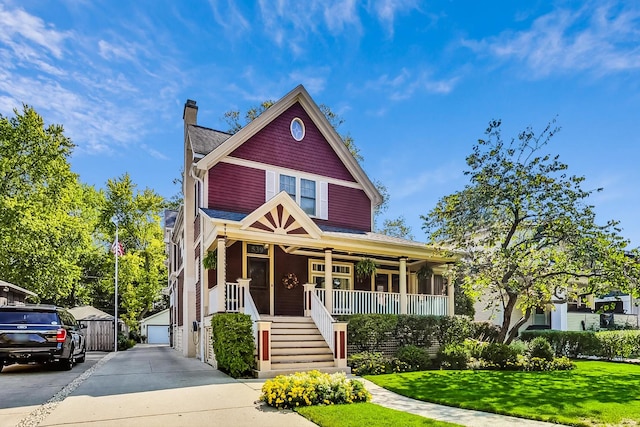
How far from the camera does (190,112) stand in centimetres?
1923

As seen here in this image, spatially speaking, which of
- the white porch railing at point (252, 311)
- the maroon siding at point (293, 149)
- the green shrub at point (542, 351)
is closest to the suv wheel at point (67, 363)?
the white porch railing at point (252, 311)

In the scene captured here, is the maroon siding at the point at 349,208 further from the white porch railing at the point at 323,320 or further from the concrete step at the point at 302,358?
the concrete step at the point at 302,358

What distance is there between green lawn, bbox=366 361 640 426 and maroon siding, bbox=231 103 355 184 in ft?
28.3

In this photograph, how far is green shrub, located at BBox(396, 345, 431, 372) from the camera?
12.7 m

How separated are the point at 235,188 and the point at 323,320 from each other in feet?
18.9

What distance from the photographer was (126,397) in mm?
8203

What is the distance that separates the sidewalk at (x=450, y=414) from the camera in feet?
21.6

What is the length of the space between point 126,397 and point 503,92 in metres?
13.8

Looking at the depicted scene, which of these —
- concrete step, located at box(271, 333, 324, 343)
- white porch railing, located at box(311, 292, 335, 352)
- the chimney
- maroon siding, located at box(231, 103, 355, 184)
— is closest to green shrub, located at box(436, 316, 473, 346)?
white porch railing, located at box(311, 292, 335, 352)

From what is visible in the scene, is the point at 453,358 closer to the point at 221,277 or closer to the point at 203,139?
the point at 221,277

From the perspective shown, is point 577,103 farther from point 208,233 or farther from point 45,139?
point 45,139

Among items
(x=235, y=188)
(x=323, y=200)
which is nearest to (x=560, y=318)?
(x=323, y=200)

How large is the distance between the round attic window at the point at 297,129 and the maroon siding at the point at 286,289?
446 cm

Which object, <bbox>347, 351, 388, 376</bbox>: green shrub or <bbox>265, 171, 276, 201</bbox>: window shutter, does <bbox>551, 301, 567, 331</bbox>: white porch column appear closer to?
<bbox>347, 351, 388, 376</bbox>: green shrub
